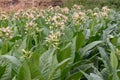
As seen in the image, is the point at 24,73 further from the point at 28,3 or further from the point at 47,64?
the point at 28,3

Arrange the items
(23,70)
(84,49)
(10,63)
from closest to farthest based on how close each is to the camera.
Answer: (23,70)
(10,63)
(84,49)

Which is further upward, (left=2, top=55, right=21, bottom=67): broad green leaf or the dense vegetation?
(left=2, top=55, right=21, bottom=67): broad green leaf

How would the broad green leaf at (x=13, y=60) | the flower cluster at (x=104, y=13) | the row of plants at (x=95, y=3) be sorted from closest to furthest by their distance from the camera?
the broad green leaf at (x=13, y=60)
the flower cluster at (x=104, y=13)
the row of plants at (x=95, y=3)

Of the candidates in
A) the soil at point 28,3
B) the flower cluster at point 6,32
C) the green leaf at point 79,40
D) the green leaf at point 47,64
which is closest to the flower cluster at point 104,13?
the green leaf at point 79,40

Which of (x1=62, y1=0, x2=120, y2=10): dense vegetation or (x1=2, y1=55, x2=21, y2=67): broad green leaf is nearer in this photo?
(x1=2, y1=55, x2=21, y2=67): broad green leaf

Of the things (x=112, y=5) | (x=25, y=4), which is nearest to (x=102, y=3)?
(x=112, y=5)

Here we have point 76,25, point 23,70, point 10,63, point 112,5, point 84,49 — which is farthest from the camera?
point 112,5

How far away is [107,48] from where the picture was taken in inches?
88.4

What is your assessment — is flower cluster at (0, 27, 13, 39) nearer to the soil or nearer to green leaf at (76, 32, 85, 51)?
green leaf at (76, 32, 85, 51)

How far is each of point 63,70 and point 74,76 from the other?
0.05 metres

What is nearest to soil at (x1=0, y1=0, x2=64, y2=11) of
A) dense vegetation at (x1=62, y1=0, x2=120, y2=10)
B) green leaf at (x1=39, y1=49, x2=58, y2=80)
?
dense vegetation at (x1=62, y1=0, x2=120, y2=10)

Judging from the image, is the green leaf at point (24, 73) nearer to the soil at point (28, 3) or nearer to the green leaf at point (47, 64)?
the green leaf at point (47, 64)

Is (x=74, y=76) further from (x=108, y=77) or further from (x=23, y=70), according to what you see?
(x=23, y=70)

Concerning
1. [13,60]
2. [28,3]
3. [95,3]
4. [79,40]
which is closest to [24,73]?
[13,60]
